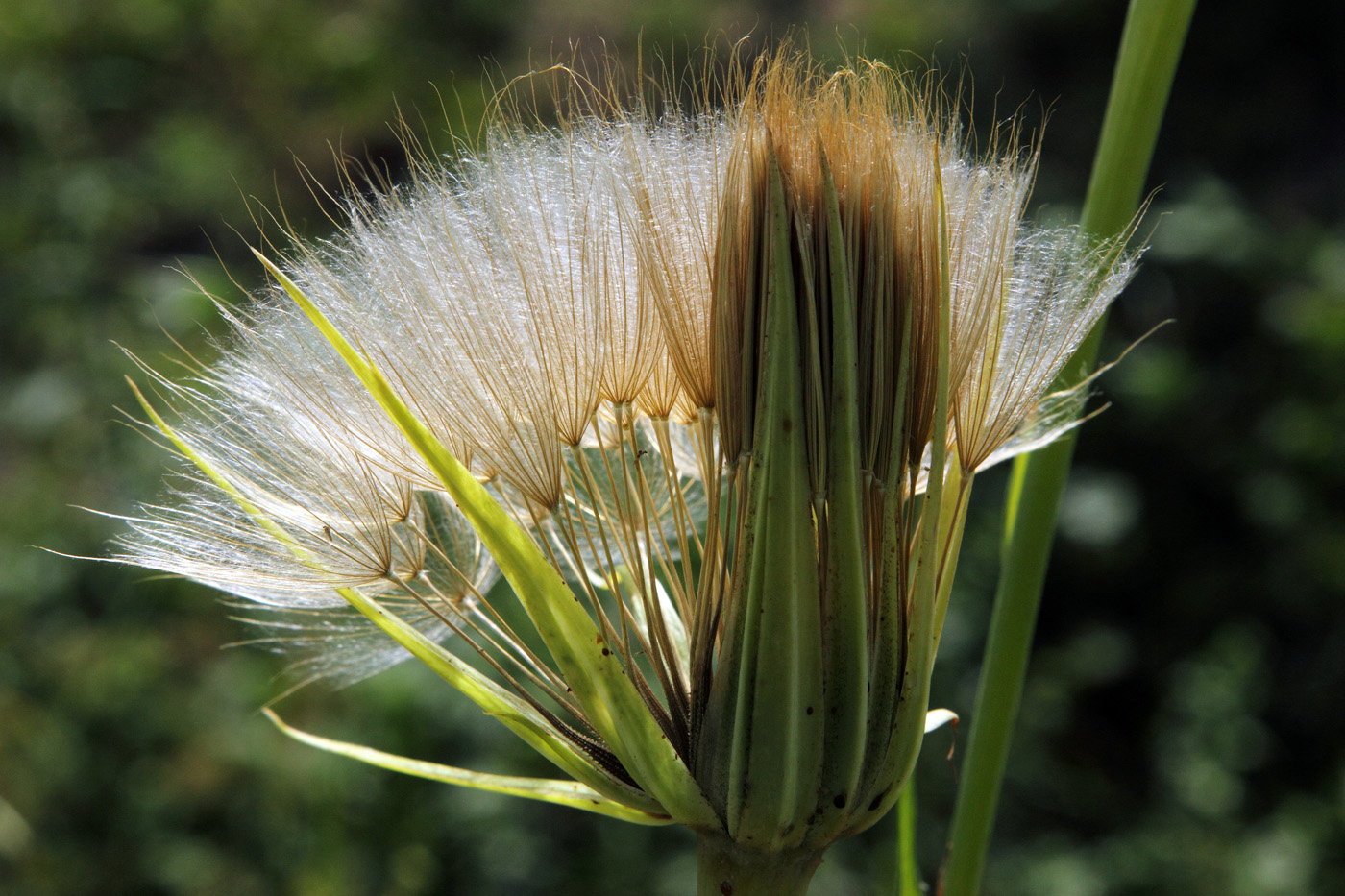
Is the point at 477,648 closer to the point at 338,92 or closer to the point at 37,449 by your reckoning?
the point at 37,449

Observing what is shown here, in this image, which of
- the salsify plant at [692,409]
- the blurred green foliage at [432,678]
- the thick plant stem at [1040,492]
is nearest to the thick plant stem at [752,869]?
the salsify plant at [692,409]

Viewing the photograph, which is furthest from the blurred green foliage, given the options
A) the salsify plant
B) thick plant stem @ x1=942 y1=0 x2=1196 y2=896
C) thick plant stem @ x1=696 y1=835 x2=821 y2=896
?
thick plant stem @ x1=696 y1=835 x2=821 y2=896

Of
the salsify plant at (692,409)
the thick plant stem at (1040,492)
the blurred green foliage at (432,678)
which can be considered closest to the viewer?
the salsify plant at (692,409)

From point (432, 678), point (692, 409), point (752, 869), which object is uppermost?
point (692, 409)

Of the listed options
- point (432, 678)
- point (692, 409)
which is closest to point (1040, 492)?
point (692, 409)

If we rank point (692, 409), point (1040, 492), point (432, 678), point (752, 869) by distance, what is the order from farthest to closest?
point (432, 678), point (1040, 492), point (692, 409), point (752, 869)

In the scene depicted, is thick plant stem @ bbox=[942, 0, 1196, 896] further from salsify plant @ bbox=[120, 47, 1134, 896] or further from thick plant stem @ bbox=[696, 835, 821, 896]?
thick plant stem @ bbox=[696, 835, 821, 896]

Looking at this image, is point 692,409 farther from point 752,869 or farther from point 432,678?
point 432,678

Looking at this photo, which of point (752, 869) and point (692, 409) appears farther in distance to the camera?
point (692, 409)

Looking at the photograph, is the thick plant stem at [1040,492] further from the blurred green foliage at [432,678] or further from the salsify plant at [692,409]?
the blurred green foliage at [432,678]
